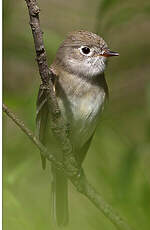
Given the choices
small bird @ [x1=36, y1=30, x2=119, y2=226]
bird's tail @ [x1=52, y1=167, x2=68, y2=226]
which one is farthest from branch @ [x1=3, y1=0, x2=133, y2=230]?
bird's tail @ [x1=52, y1=167, x2=68, y2=226]

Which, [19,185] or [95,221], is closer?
[95,221]

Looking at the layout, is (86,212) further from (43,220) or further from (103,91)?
(103,91)

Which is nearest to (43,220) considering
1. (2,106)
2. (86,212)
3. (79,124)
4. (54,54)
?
Result: (86,212)

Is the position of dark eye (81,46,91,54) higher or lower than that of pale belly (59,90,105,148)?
higher

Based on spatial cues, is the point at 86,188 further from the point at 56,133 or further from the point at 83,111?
the point at 83,111

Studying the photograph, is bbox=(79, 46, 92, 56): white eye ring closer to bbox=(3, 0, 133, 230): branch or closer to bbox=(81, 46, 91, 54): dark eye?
bbox=(81, 46, 91, 54): dark eye

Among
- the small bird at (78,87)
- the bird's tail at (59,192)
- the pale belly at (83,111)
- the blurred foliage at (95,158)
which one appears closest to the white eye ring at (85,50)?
the small bird at (78,87)
